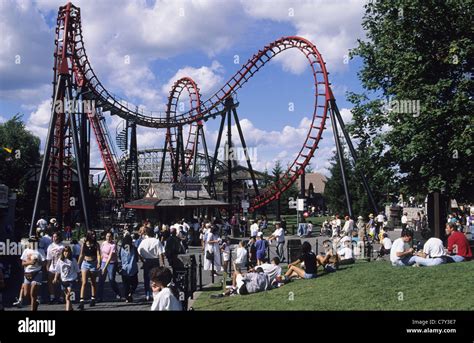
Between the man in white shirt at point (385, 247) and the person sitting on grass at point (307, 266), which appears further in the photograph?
the man in white shirt at point (385, 247)

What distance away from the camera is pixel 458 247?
547 inches

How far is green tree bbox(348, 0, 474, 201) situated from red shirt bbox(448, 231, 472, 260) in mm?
2524

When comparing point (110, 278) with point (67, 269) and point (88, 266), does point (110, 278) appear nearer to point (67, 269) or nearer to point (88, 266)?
point (88, 266)

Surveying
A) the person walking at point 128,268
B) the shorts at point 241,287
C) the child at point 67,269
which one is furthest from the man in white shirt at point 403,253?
the child at point 67,269

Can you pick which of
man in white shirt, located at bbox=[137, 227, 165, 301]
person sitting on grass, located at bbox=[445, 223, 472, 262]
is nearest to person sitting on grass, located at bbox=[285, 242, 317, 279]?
man in white shirt, located at bbox=[137, 227, 165, 301]

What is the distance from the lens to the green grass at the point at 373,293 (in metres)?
9.58

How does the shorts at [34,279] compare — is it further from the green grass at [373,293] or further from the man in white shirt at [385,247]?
the man in white shirt at [385,247]

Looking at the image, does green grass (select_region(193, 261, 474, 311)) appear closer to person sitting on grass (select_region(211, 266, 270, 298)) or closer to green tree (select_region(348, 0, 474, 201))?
person sitting on grass (select_region(211, 266, 270, 298))

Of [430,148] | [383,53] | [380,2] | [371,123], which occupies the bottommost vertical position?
[430,148]

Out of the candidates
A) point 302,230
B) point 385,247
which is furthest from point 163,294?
point 302,230
